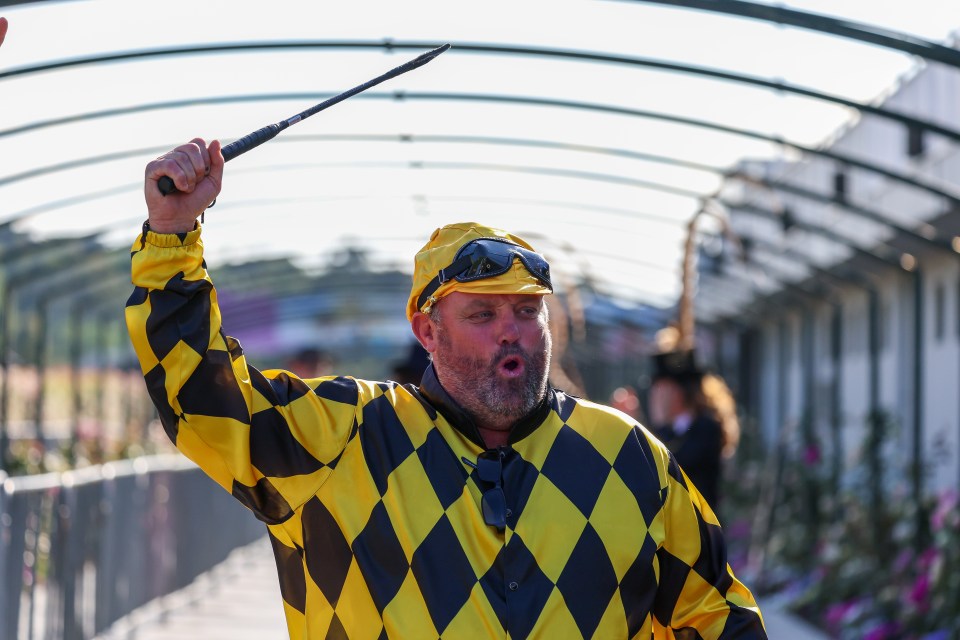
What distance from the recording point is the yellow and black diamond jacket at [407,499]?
322 centimetres

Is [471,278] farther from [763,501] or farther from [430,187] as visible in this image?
[763,501]

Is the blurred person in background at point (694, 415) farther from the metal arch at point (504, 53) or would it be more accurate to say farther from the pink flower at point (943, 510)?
the pink flower at point (943, 510)

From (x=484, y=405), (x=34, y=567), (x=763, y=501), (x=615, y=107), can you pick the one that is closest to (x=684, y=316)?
(x=615, y=107)

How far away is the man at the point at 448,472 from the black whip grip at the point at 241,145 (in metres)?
0.02

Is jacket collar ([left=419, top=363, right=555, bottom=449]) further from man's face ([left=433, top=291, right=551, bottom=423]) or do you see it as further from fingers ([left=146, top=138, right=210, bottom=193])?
fingers ([left=146, top=138, right=210, bottom=193])

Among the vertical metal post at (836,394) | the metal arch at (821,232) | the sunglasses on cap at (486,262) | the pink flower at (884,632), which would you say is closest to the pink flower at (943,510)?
the pink flower at (884,632)

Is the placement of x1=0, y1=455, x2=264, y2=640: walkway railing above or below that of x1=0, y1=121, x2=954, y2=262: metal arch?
below

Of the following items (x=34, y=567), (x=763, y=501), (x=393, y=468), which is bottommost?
(x=763, y=501)

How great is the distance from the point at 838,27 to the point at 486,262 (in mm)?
3859

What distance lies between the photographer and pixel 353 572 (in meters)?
3.28

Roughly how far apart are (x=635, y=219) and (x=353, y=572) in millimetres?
10695

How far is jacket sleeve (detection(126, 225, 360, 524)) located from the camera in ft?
10.5

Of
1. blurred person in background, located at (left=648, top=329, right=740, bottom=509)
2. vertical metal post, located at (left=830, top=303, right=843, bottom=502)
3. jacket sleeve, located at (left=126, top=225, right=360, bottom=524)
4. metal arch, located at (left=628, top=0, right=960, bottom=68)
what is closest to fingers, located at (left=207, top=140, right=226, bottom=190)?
jacket sleeve, located at (left=126, top=225, right=360, bottom=524)

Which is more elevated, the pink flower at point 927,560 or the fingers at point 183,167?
the fingers at point 183,167
